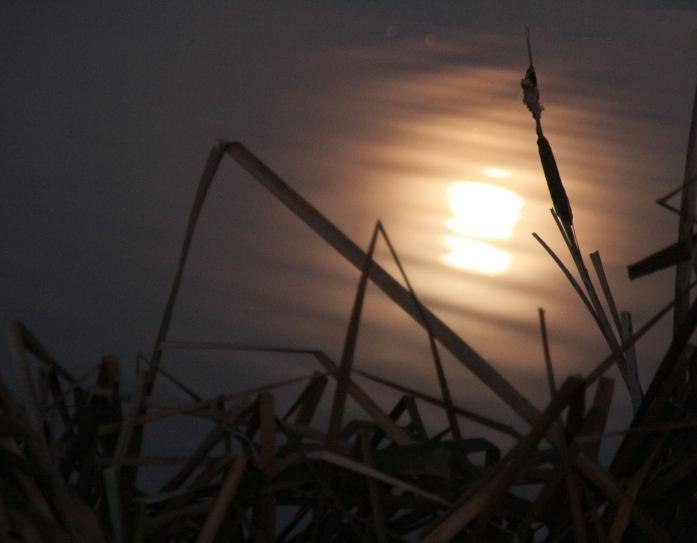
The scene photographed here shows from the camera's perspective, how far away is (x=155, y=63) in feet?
4.70

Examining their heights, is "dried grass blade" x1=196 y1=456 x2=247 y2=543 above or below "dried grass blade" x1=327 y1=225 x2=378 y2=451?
below

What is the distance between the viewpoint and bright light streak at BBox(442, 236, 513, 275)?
2.93ft

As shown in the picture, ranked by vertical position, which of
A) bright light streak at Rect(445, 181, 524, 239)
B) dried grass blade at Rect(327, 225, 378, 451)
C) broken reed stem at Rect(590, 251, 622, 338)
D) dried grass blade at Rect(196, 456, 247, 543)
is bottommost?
dried grass blade at Rect(196, 456, 247, 543)

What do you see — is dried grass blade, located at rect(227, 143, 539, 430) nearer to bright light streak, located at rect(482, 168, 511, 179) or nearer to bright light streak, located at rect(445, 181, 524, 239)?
bright light streak, located at rect(445, 181, 524, 239)

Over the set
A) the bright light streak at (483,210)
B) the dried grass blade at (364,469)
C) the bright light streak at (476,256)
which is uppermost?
the bright light streak at (483,210)

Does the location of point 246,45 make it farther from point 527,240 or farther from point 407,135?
point 527,240

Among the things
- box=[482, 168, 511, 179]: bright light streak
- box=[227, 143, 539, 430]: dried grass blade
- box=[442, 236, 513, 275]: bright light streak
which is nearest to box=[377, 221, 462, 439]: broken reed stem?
box=[227, 143, 539, 430]: dried grass blade

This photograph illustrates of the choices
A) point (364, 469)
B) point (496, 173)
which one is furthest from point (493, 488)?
point (496, 173)

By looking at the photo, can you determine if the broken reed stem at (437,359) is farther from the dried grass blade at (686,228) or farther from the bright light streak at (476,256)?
the bright light streak at (476,256)

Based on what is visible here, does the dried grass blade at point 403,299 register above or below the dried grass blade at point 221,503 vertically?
above

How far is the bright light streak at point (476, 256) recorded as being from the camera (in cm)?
89

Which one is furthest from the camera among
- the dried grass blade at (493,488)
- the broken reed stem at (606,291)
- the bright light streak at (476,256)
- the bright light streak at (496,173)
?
the bright light streak at (496,173)

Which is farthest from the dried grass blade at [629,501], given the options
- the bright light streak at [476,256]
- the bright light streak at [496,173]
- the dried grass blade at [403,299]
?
the bright light streak at [496,173]

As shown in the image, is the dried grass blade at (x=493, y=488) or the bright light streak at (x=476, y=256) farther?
the bright light streak at (x=476, y=256)
